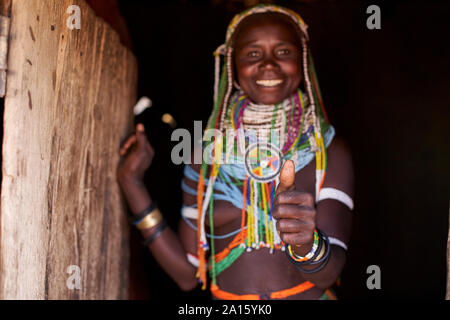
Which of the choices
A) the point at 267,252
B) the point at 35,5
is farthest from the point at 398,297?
the point at 35,5

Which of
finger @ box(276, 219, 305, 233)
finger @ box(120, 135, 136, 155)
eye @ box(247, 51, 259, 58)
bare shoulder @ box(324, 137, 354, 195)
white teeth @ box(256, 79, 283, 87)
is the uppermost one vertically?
eye @ box(247, 51, 259, 58)

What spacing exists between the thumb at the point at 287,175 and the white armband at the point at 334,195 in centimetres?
66

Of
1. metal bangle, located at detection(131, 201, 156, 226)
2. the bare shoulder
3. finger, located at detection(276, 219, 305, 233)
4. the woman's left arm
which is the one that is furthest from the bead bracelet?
metal bangle, located at detection(131, 201, 156, 226)

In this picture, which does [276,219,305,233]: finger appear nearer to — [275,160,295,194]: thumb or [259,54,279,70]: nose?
[275,160,295,194]: thumb

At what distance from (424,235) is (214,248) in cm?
186

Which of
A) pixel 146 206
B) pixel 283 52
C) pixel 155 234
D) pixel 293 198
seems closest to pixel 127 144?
pixel 146 206

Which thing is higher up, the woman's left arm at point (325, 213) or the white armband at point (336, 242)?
the woman's left arm at point (325, 213)

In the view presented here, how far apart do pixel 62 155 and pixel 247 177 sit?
878 millimetres

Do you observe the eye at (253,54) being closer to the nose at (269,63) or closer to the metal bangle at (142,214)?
the nose at (269,63)

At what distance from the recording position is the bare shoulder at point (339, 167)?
2.42 metres

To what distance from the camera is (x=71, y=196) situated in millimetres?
2102

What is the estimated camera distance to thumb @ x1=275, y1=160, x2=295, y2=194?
167 cm

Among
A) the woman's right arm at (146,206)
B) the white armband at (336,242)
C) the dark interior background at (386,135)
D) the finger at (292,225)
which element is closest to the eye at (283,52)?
the woman's right arm at (146,206)

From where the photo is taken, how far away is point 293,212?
1791mm
